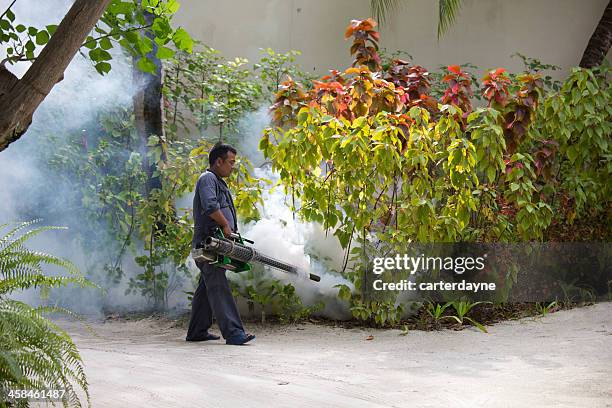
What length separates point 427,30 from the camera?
9.79m

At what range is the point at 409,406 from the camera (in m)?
4.18

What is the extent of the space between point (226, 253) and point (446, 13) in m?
4.62

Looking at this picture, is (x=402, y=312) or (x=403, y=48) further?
(x=403, y=48)

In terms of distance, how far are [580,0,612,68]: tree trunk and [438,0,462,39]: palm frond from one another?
149cm

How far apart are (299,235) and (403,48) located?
3512 millimetres

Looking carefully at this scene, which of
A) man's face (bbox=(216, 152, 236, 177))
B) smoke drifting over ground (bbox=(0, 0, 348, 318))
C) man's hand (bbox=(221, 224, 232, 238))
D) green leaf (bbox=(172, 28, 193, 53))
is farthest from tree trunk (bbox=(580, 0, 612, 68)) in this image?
green leaf (bbox=(172, 28, 193, 53))

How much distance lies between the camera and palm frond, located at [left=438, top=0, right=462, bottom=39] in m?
9.02

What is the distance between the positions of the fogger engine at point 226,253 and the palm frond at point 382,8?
13.5 feet

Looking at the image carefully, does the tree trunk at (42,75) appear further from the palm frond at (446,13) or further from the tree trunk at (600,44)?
the tree trunk at (600,44)

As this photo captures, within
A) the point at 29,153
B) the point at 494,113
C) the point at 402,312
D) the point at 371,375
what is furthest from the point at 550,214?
the point at 29,153

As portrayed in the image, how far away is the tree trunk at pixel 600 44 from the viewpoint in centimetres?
911

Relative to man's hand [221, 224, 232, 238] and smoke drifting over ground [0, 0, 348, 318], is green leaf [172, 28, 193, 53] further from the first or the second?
smoke drifting over ground [0, 0, 348, 318]

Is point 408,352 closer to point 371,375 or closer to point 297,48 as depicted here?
point 371,375

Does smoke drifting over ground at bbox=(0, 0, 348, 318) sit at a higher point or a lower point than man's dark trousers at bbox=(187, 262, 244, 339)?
higher
